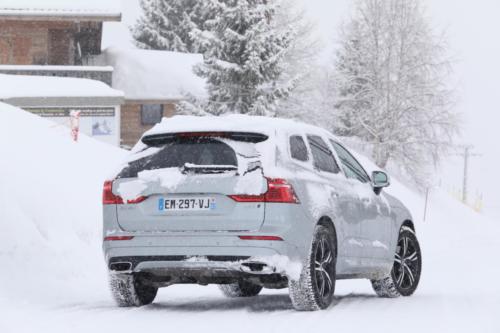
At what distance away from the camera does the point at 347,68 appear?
160ft

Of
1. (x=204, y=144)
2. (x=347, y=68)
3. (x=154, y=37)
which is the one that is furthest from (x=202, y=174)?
(x=154, y=37)

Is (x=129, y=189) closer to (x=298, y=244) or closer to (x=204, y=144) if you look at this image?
(x=204, y=144)

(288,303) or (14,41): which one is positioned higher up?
(14,41)

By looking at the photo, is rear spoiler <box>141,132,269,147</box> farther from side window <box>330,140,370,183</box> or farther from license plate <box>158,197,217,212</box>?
side window <box>330,140,370,183</box>

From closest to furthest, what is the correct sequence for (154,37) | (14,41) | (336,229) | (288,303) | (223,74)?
1. (336,229)
2. (288,303)
3. (223,74)
4. (14,41)
5. (154,37)

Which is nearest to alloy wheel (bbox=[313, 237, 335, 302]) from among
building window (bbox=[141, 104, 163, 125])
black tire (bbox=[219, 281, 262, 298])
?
black tire (bbox=[219, 281, 262, 298])

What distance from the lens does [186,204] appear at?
8.36 m

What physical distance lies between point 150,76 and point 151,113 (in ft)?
5.54

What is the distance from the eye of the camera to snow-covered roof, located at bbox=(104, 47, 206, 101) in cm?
4453

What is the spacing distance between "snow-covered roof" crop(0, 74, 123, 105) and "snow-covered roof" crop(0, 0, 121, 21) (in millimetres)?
2378

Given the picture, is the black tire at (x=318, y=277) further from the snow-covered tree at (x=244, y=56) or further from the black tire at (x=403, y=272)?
the snow-covered tree at (x=244, y=56)

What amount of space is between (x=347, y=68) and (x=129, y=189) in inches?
1607

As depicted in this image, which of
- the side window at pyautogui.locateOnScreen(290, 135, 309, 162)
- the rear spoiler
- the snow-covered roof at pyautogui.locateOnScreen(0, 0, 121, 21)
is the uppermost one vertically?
the snow-covered roof at pyautogui.locateOnScreen(0, 0, 121, 21)

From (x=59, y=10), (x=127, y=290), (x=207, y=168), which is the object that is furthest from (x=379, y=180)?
(x=59, y=10)
